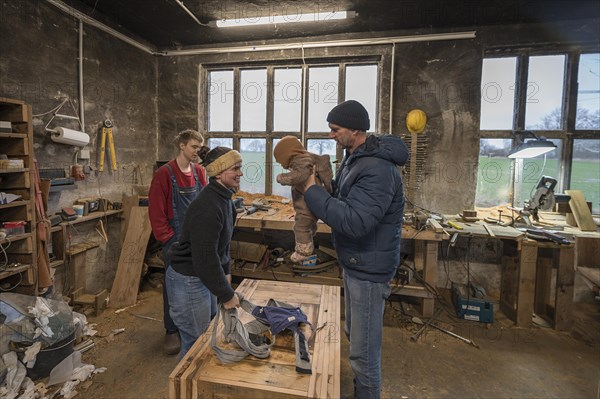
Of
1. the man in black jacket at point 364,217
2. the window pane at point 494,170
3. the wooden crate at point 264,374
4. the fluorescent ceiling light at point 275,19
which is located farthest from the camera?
the window pane at point 494,170

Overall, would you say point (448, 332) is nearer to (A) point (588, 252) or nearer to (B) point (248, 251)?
(A) point (588, 252)

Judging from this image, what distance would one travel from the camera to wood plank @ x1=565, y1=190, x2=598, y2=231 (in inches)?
128

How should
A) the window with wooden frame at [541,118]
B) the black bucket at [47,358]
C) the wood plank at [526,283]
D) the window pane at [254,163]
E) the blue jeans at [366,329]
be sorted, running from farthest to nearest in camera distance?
1. the window pane at [254,163]
2. the window with wooden frame at [541,118]
3. the wood plank at [526,283]
4. the black bucket at [47,358]
5. the blue jeans at [366,329]

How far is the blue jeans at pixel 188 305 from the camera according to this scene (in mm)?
1768

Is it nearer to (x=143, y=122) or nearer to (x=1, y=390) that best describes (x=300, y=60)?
(x=143, y=122)

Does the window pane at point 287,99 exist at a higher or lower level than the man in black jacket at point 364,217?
higher

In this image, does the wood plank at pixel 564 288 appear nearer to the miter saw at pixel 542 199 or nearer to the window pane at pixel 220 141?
the miter saw at pixel 542 199

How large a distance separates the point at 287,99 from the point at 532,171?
320 cm

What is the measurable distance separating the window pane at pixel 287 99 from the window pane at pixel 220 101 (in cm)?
67

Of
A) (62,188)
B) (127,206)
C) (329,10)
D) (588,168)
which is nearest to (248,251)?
(127,206)

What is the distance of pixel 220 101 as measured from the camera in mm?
4605

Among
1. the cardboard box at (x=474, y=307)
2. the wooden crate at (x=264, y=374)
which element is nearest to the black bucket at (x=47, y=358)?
the wooden crate at (x=264, y=374)

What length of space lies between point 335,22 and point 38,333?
13.2 ft

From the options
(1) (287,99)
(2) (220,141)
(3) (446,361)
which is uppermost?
(1) (287,99)
